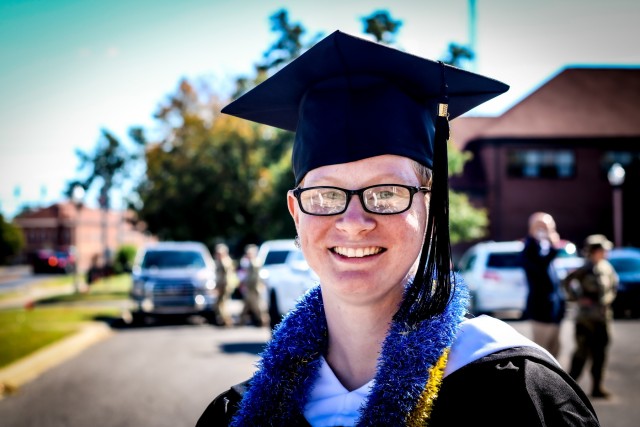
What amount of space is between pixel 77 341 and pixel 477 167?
2132 centimetres

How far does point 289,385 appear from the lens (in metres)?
1.74

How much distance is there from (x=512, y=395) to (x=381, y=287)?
1.38 feet

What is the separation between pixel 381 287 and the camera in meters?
1.63

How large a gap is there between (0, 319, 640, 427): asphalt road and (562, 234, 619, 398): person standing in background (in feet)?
1.49

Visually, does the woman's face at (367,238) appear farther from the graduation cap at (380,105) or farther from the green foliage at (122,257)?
the green foliage at (122,257)

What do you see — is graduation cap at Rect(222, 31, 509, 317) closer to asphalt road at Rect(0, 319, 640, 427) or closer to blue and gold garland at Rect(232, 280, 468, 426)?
blue and gold garland at Rect(232, 280, 468, 426)

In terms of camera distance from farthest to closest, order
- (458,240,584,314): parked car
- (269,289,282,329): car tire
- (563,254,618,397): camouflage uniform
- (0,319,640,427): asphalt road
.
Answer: (458,240,584,314): parked car
(269,289,282,329): car tire
(563,254,618,397): camouflage uniform
(0,319,640,427): asphalt road

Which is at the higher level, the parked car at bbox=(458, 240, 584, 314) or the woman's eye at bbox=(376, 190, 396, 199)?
the woman's eye at bbox=(376, 190, 396, 199)

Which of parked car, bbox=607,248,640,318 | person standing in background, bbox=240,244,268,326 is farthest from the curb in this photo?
parked car, bbox=607,248,640,318

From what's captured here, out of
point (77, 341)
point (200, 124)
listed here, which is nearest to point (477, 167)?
point (200, 124)

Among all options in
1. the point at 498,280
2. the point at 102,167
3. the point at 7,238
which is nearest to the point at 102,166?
the point at 102,167

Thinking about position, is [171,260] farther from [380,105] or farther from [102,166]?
[380,105]

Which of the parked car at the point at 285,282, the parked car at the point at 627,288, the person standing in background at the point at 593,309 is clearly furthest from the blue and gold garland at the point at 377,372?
the parked car at the point at 627,288

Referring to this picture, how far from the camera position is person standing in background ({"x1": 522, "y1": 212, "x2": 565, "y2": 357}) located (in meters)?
6.68
